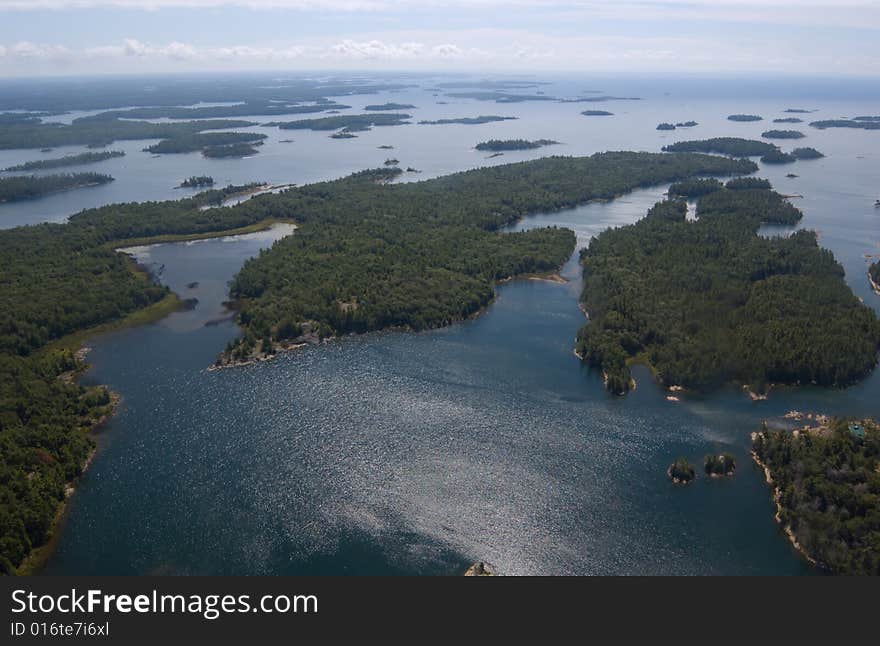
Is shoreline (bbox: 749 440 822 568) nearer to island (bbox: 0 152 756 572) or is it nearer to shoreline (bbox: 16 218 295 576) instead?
island (bbox: 0 152 756 572)

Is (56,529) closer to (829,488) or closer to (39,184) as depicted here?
(829,488)

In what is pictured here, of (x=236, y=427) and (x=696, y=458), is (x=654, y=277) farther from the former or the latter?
(x=236, y=427)

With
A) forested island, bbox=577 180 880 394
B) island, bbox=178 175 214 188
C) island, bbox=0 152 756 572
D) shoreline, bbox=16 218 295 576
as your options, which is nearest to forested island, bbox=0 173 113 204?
island, bbox=178 175 214 188

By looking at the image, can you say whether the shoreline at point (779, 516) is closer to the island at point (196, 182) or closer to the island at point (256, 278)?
the island at point (256, 278)

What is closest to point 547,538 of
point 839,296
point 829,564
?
point 829,564

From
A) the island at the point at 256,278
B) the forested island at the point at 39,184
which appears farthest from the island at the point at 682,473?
the forested island at the point at 39,184

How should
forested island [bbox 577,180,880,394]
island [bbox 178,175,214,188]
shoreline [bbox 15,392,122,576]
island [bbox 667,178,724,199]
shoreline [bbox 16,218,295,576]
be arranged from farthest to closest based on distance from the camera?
1. island [bbox 178,175,214,188]
2. island [bbox 667,178,724,199]
3. forested island [bbox 577,180,880,394]
4. shoreline [bbox 16,218,295,576]
5. shoreline [bbox 15,392,122,576]
